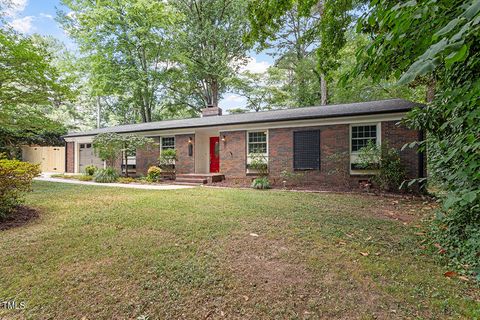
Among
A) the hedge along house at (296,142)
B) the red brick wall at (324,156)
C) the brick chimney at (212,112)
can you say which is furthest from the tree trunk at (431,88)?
the brick chimney at (212,112)

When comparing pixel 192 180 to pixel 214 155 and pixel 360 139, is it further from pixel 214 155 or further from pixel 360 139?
pixel 360 139

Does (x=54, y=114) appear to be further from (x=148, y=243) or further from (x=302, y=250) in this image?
(x=302, y=250)

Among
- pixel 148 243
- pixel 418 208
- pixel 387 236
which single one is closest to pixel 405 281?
pixel 387 236

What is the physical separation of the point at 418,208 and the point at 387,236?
9.67 feet

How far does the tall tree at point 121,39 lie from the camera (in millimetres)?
17734

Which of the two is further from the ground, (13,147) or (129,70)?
(129,70)

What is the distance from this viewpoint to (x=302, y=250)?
130 inches

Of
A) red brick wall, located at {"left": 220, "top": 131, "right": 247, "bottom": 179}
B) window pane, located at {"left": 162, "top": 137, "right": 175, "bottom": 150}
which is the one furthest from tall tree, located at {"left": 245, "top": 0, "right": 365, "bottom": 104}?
window pane, located at {"left": 162, "top": 137, "right": 175, "bottom": 150}

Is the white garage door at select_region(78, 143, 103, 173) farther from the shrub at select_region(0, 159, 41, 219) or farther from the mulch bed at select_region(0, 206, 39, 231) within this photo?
the shrub at select_region(0, 159, 41, 219)

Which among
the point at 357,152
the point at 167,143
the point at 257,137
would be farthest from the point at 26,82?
the point at 357,152

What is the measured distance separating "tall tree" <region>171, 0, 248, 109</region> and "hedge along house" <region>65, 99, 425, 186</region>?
9980mm

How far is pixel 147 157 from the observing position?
13617mm

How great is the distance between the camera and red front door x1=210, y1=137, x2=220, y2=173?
1327 cm

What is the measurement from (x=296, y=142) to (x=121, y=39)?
16.9 m
